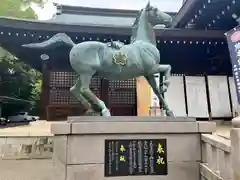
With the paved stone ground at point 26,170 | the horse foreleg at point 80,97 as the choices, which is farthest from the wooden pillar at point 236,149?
the paved stone ground at point 26,170

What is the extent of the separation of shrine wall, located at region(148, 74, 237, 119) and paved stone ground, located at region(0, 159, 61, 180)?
5.04 metres

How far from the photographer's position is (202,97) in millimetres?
8914

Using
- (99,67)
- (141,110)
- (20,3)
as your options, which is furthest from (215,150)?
(20,3)

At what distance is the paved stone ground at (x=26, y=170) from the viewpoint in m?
3.81

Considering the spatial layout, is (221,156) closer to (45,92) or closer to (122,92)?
(122,92)

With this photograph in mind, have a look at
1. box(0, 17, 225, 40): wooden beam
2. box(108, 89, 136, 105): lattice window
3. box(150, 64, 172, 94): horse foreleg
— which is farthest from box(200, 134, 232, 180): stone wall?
box(108, 89, 136, 105): lattice window

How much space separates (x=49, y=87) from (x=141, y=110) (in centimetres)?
353

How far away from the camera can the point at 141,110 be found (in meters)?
8.68

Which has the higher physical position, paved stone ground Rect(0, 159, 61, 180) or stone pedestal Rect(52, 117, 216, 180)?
stone pedestal Rect(52, 117, 216, 180)

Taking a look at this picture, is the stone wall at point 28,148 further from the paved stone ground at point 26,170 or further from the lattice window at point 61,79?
the lattice window at point 61,79

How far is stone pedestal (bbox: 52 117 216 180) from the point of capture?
3.27m

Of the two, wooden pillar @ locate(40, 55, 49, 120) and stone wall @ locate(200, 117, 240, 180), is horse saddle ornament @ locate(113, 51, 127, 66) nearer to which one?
stone wall @ locate(200, 117, 240, 180)

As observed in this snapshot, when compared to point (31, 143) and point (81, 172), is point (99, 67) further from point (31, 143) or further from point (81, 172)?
point (31, 143)

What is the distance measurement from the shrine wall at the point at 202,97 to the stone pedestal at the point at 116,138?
5.10 metres
